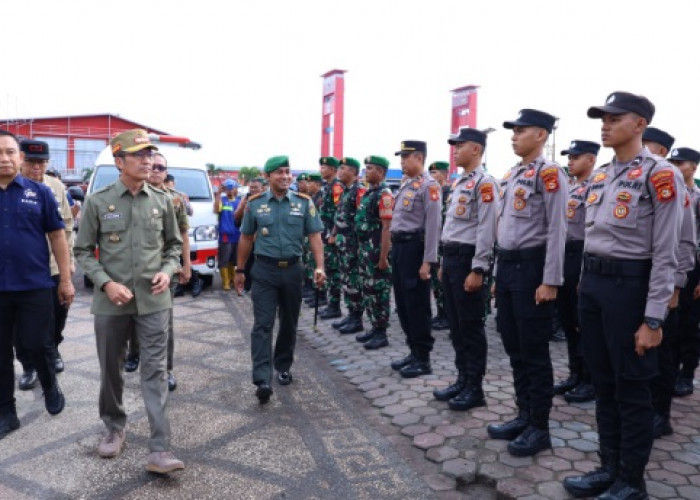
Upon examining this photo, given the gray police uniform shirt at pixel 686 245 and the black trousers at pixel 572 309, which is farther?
the black trousers at pixel 572 309

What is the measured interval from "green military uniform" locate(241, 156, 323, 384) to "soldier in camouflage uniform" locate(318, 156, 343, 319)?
2932 millimetres

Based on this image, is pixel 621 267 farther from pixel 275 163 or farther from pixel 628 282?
pixel 275 163

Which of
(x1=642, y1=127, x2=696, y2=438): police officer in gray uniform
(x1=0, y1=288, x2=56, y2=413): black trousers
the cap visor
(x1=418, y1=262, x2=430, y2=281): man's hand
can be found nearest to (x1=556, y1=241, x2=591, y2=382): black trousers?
(x1=642, y1=127, x2=696, y2=438): police officer in gray uniform

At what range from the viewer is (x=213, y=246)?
9086 millimetres

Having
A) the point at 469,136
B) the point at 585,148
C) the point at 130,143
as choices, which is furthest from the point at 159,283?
the point at 585,148

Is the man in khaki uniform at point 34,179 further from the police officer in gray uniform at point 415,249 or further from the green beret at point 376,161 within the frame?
the green beret at point 376,161

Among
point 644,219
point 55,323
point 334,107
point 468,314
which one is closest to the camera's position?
point 644,219

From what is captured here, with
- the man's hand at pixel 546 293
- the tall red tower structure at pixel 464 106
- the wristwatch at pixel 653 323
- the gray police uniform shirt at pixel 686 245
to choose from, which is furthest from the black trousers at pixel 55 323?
the tall red tower structure at pixel 464 106

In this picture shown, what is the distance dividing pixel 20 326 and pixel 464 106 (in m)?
26.9

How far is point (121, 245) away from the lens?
3.36 metres

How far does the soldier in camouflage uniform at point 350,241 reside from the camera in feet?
22.2

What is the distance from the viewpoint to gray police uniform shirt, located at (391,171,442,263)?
195 inches

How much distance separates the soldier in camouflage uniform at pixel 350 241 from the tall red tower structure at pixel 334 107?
19.2 m

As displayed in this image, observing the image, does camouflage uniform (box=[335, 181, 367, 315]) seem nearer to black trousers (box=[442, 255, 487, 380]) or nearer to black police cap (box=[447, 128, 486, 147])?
black police cap (box=[447, 128, 486, 147])
